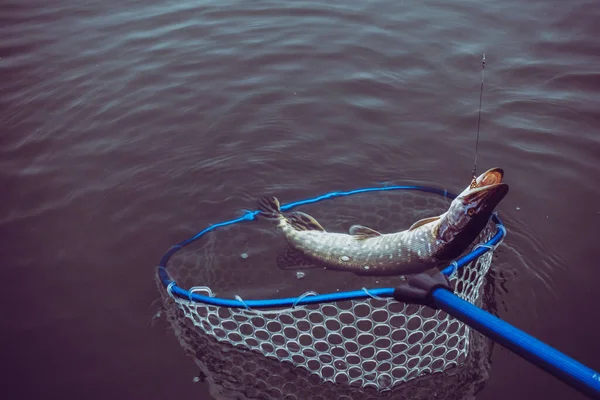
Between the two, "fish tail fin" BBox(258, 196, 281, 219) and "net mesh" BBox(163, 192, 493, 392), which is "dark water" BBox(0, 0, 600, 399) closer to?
"net mesh" BBox(163, 192, 493, 392)

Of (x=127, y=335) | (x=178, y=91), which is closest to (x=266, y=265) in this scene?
(x=127, y=335)

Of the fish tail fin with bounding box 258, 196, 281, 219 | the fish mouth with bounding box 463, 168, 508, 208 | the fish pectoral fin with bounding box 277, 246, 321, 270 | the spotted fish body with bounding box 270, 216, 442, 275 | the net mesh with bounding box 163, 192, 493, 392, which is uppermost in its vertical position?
the fish mouth with bounding box 463, 168, 508, 208

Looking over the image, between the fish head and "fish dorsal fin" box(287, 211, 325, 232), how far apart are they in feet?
3.90

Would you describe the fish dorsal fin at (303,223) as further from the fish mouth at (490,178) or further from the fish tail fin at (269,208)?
the fish mouth at (490,178)

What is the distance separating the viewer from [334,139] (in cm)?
664

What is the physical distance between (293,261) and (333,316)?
619 millimetres

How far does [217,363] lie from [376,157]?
131 inches

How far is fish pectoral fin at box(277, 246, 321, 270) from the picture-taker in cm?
455

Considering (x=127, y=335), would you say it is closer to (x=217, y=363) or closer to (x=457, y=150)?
(x=217, y=363)

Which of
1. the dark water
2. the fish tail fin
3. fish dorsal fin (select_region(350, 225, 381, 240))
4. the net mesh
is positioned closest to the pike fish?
fish dorsal fin (select_region(350, 225, 381, 240))

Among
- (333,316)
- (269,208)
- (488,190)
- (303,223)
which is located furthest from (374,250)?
(269,208)

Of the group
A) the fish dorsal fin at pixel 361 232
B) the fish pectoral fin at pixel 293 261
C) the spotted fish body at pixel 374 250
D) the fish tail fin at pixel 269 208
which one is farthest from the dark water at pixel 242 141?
the fish dorsal fin at pixel 361 232

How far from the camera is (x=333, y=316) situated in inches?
175

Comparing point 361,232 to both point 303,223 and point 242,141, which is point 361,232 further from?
point 242,141
